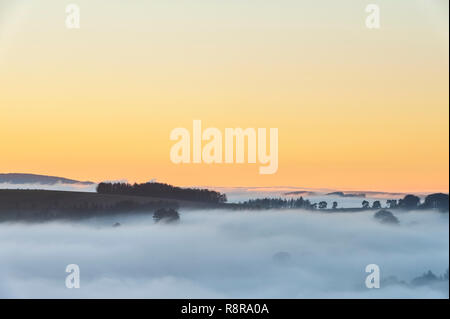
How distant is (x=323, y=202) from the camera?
468 inches

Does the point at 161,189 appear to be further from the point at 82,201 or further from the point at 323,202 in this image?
the point at 323,202

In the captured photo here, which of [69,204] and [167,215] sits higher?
[69,204]

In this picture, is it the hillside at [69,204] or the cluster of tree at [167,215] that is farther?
the cluster of tree at [167,215]

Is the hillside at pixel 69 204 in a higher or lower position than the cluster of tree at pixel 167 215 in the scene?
higher

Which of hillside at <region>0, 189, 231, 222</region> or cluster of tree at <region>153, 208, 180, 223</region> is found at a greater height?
hillside at <region>0, 189, 231, 222</region>

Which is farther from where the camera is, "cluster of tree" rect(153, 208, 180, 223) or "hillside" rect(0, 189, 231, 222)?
"cluster of tree" rect(153, 208, 180, 223)
